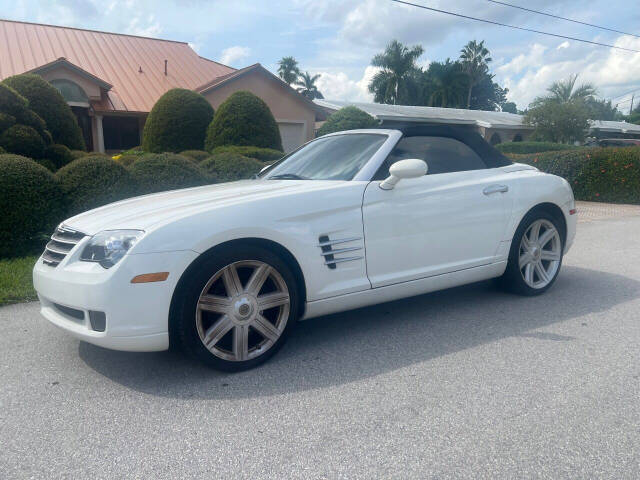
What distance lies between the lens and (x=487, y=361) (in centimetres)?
357

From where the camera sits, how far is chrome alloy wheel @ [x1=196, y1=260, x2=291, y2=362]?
10.8 ft

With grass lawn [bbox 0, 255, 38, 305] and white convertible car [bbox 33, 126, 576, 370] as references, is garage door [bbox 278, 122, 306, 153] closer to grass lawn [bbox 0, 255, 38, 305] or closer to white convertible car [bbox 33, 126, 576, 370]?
grass lawn [bbox 0, 255, 38, 305]

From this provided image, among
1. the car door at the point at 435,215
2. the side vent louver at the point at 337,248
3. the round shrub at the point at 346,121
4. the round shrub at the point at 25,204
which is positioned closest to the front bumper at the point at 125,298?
the side vent louver at the point at 337,248

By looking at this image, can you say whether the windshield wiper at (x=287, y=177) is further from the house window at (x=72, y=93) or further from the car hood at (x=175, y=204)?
the house window at (x=72, y=93)

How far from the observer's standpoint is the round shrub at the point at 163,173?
745 cm

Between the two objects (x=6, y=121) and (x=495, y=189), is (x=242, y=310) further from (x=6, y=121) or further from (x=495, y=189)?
(x=6, y=121)

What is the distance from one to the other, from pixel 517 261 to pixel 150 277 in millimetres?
3191

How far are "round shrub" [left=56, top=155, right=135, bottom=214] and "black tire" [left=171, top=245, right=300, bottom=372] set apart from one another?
4.19 metres

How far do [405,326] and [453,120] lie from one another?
2936 cm

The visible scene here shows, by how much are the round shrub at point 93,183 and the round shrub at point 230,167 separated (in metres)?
1.81

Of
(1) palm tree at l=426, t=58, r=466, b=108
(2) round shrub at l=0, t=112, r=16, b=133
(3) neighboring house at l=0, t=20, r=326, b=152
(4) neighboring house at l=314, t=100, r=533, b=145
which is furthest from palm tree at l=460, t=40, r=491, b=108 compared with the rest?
(2) round shrub at l=0, t=112, r=16, b=133

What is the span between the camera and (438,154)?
450cm

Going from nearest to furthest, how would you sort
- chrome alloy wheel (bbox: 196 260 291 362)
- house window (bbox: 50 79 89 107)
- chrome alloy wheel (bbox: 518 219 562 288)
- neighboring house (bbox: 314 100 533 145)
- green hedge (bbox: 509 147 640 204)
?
chrome alloy wheel (bbox: 196 260 291 362)
chrome alloy wheel (bbox: 518 219 562 288)
green hedge (bbox: 509 147 640 204)
house window (bbox: 50 79 89 107)
neighboring house (bbox: 314 100 533 145)

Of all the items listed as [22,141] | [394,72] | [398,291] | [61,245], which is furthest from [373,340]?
[394,72]
